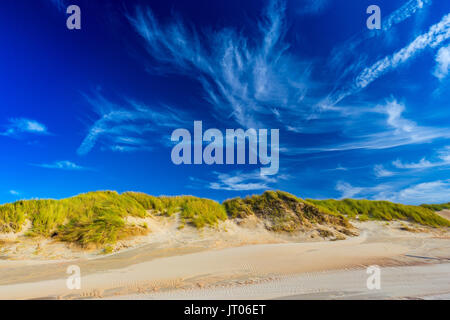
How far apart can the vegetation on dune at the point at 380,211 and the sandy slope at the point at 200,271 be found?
26.1 ft

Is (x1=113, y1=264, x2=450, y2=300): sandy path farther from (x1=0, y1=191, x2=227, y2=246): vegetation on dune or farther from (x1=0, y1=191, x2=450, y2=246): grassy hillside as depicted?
(x1=0, y1=191, x2=450, y2=246): grassy hillside

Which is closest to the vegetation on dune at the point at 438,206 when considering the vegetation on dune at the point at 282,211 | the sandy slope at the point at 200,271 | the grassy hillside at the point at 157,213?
the grassy hillside at the point at 157,213

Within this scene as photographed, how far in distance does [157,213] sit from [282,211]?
25.5 ft

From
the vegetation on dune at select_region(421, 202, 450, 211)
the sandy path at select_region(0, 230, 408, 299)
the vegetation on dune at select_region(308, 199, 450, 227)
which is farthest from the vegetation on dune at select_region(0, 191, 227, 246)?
the vegetation on dune at select_region(421, 202, 450, 211)

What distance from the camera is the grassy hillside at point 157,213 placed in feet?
28.2

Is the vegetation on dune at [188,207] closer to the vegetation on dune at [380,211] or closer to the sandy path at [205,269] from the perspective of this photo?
the sandy path at [205,269]

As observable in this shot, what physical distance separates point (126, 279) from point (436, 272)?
728 cm

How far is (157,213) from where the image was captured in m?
12.0

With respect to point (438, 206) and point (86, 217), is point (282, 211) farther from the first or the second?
point (438, 206)

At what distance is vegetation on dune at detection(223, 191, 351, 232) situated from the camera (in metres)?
12.6

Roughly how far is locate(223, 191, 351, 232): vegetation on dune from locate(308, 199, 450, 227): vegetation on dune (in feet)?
7.01

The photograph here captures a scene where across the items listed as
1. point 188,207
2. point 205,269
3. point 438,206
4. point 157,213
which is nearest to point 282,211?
point 188,207

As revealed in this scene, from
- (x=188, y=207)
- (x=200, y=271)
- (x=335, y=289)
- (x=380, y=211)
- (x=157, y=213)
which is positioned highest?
(x=188, y=207)
